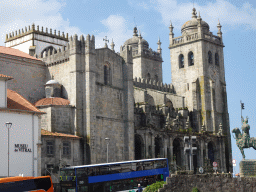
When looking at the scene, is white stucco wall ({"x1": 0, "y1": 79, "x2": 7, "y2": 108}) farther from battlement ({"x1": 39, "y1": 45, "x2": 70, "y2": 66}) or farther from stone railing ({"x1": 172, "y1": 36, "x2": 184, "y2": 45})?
stone railing ({"x1": 172, "y1": 36, "x2": 184, "y2": 45})

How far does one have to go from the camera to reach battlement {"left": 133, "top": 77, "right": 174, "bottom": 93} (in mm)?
84325

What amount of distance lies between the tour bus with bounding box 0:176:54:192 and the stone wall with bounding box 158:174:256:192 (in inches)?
368

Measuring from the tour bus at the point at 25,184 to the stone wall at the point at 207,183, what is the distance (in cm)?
935

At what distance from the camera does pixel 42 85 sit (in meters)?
60.7

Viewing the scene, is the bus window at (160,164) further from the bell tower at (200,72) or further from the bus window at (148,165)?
the bell tower at (200,72)

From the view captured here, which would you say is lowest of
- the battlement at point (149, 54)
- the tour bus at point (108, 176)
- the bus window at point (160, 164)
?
the tour bus at point (108, 176)

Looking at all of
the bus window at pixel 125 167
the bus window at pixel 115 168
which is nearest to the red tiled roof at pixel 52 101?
the bus window at pixel 125 167

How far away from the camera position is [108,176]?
39250 mm

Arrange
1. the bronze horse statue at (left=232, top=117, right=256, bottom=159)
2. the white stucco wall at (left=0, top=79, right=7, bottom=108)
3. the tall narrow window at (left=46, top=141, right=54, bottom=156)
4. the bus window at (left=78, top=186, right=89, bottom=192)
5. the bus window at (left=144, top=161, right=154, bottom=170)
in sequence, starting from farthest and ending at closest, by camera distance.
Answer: the tall narrow window at (left=46, top=141, right=54, bottom=156), the white stucco wall at (left=0, top=79, right=7, bottom=108), the bronze horse statue at (left=232, top=117, right=256, bottom=159), the bus window at (left=144, top=161, right=154, bottom=170), the bus window at (left=78, top=186, right=89, bottom=192)

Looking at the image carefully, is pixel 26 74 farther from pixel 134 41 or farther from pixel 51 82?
pixel 134 41

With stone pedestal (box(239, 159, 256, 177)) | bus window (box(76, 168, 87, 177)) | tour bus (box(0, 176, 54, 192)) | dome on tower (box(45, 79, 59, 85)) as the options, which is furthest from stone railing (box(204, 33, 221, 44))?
tour bus (box(0, 176, 54, 192))

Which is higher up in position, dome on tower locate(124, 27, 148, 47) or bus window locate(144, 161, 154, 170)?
dome on tower locate(124, 27, 148, 47)

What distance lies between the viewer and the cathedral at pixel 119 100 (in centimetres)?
5472

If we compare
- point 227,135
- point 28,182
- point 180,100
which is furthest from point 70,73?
point 227,135
